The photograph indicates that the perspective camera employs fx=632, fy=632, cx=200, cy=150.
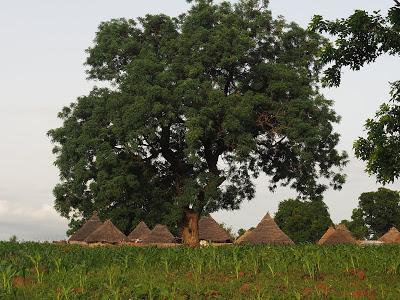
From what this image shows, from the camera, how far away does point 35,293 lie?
44.5ft

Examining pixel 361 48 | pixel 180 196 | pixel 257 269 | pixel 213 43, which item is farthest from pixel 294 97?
pixel 257 269

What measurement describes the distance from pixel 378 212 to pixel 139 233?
55.0 m

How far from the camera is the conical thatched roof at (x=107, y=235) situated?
138 ft

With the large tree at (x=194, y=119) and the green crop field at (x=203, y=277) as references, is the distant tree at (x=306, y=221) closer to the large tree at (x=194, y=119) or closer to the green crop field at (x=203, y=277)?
the large tree at (x=194, y=119)

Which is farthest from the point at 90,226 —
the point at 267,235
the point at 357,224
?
the point at 357,224

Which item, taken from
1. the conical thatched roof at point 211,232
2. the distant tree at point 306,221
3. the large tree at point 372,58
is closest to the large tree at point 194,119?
the conical thatched roof at point 211,232

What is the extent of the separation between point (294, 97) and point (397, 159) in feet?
67.1

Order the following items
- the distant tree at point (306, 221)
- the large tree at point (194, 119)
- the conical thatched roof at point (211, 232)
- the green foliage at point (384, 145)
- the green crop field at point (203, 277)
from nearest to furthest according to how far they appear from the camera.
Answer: the green crop field at point (203, 277), the green foliage at point (384, 145), the large tree at point (194, 119), the conical thatched roof at point (211, 232), the distant tree at point (306, 221)

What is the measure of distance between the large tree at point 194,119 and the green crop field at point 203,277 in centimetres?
1984

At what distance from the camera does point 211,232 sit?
5044 centimetres

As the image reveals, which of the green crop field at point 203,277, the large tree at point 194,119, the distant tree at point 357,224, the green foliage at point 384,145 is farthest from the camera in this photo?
the distant tree at point 357,224

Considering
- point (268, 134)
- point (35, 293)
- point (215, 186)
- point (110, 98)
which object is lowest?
point (35, 293)

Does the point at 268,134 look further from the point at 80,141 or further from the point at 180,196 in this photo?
the point at 80,141

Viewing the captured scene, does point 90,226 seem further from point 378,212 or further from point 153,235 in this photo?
point 378,212
